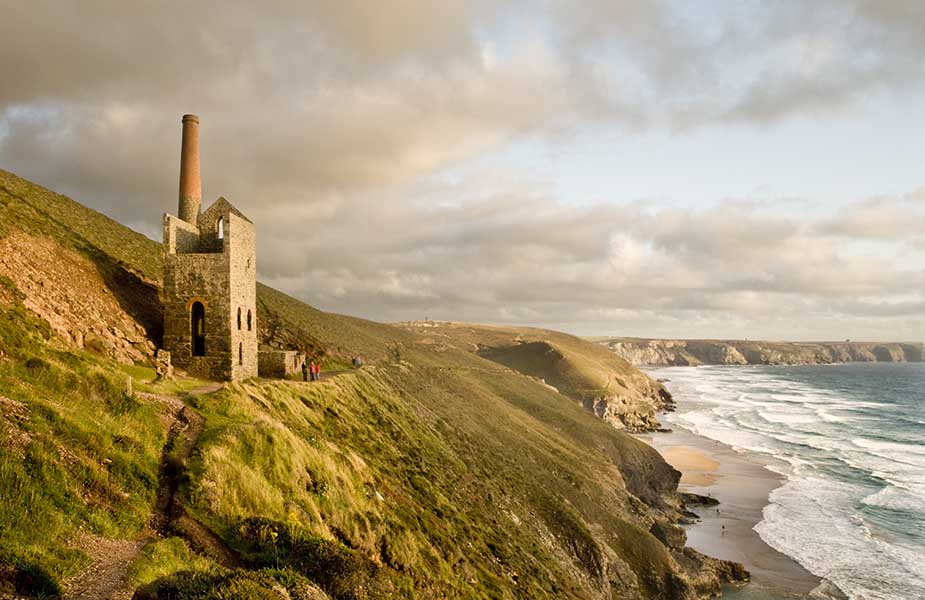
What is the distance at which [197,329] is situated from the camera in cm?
3134

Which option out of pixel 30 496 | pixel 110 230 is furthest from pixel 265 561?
pixel 110 230

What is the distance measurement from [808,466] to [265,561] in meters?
71.7

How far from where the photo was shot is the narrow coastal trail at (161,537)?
34.1 feet

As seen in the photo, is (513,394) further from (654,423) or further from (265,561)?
(265,561)

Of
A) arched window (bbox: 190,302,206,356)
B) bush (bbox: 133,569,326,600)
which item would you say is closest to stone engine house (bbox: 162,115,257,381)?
arched window (bbox: 190,302,206,356)

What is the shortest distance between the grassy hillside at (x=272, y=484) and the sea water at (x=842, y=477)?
912 cm

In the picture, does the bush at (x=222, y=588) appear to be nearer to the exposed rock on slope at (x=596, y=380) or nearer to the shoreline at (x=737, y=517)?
the shoreline at (x=737, y=517)

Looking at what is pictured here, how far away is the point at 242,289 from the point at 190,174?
10709 millimetres

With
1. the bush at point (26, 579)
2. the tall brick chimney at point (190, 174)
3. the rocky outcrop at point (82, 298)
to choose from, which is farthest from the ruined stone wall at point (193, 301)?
the bush at point (26, 579)

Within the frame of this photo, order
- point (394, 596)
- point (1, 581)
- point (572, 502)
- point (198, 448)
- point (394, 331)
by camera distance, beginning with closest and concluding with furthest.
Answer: point (1, 581) → point (394, 596) → point (198, 448) → point (572, 502) → point (394, 331)

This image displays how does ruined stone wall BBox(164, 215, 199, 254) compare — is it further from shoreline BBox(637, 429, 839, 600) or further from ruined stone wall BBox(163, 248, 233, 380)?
shoreline BBox(637, 429, 839, 600)

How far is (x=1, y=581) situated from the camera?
918cm

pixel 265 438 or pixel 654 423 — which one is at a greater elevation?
pixel 265 438

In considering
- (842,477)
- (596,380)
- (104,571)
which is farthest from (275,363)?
(596,380)
